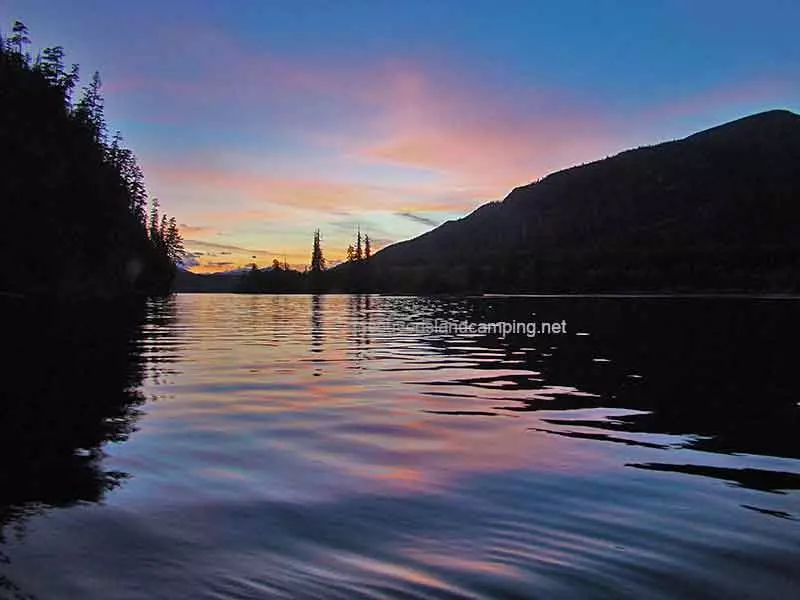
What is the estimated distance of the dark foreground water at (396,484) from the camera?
6.48 m

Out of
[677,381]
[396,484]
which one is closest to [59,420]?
[396,484]

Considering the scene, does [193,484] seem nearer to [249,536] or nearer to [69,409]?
[249,536]

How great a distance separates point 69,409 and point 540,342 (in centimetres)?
2527

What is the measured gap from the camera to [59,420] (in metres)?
13.9

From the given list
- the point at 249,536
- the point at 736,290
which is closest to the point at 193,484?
the point at 249,536

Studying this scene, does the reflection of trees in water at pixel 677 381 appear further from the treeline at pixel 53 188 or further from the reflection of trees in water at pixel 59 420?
the treeline at pixel 53 188

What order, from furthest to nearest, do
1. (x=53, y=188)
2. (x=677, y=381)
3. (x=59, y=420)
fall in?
(x=53, y=188)
(x=677, y=381)
(x=59, y=420)

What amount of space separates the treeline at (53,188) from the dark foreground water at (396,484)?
6793 centimetres

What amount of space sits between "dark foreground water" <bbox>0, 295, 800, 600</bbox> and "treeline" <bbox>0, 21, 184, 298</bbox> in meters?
67.9

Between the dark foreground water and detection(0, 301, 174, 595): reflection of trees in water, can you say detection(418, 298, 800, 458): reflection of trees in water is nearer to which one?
the dark foreground water

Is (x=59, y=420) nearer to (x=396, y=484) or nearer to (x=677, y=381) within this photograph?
(x=396, y=484)

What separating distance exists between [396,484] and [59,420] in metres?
7.69

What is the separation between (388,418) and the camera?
1497 centimetres

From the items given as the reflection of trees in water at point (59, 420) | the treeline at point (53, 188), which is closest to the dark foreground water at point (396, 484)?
the reflection of trees in water at point (59, 420)
